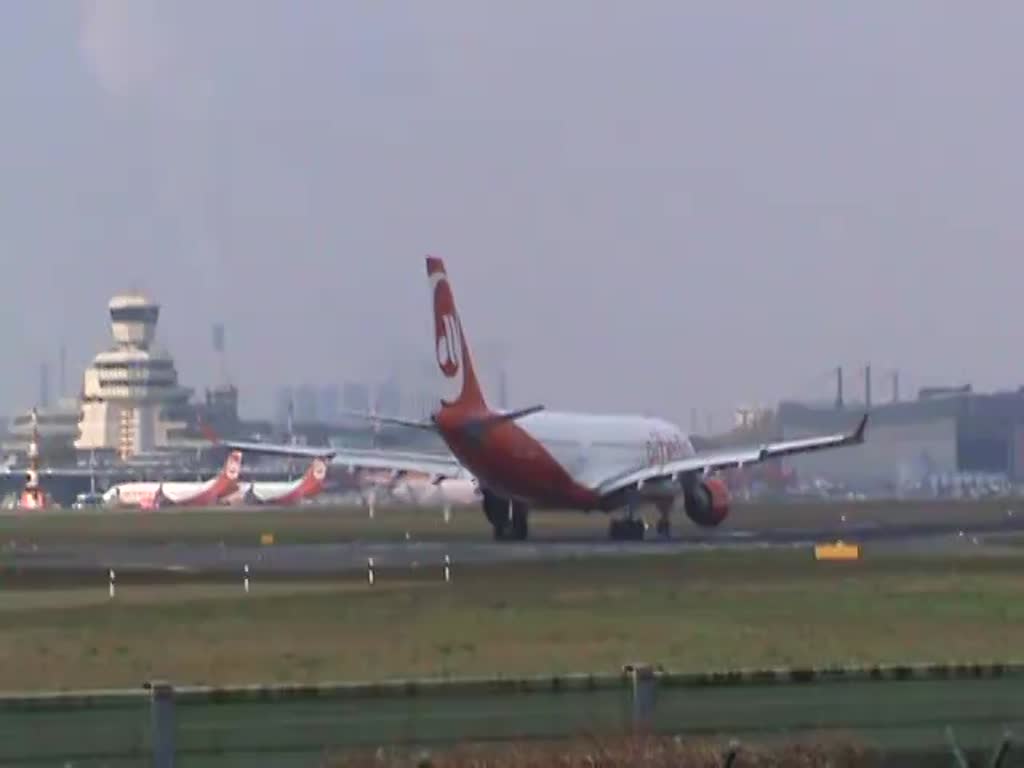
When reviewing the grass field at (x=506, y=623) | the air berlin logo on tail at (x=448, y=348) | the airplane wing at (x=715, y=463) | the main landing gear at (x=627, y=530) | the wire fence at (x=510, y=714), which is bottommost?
the grass field at (x=506, y=623)

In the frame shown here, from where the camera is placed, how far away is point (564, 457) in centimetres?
9281

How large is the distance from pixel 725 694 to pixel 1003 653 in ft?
57.3

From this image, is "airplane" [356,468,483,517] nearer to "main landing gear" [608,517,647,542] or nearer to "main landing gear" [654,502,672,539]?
"main landing gear" [654,502,672,539]

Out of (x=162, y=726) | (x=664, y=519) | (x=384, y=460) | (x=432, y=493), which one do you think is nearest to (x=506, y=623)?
(x=162, y=726)

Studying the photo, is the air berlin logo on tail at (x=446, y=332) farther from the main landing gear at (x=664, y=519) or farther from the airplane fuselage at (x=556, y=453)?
the main landing gear at (x=664, y=519)

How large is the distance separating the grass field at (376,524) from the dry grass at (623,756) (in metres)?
74.6

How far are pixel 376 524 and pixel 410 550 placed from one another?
42722mm

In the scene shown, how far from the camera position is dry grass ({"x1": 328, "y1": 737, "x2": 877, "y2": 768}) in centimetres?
1841

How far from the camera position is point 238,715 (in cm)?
1931

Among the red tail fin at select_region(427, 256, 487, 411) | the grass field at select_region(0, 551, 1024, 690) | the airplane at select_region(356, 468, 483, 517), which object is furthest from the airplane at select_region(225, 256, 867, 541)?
the airplane at select_region(356, 468, 483, 517)

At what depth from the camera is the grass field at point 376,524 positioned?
101 meters

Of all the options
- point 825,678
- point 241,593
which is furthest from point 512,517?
point 825,678

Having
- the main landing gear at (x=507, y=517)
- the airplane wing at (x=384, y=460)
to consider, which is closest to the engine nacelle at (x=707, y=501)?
the main landing gear at (x=507, y=517)

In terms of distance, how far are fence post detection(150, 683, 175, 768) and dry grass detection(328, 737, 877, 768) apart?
121 cm
